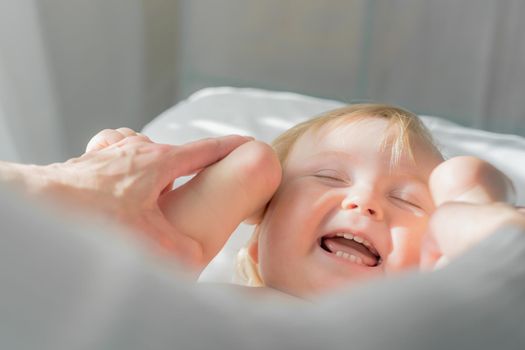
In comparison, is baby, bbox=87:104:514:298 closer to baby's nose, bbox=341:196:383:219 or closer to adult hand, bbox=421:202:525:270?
baby's nose, bbox=341:196:383:219

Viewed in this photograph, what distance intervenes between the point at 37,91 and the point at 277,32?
2.57 ft

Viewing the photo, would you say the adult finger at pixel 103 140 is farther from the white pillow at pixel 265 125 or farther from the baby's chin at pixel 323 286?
the white pillow at pixel 265 125

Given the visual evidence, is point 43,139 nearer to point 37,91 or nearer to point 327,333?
point 37,91

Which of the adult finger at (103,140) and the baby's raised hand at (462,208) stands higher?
the baby's raised hand at (462,208)

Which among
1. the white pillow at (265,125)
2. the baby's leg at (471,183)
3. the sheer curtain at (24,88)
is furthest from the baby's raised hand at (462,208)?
the sheer curtain at (24,88)

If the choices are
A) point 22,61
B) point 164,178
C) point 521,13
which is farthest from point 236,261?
point 521,13

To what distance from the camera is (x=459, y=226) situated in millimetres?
730

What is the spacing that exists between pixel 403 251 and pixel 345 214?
81 millimetres

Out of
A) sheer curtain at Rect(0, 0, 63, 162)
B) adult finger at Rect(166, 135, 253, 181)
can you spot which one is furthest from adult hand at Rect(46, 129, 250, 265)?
sheer curtain at Rect(0, 0, 63, 162)

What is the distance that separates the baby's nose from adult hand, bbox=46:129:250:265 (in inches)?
7.2

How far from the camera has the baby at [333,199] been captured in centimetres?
94

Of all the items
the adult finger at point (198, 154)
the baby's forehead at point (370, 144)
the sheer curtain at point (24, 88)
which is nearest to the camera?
the adult finger at point (198, 154)

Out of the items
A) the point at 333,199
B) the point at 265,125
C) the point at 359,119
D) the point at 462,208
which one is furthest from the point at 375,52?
the point at 462,208

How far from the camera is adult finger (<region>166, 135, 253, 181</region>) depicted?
0.93 metres
